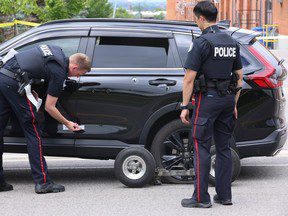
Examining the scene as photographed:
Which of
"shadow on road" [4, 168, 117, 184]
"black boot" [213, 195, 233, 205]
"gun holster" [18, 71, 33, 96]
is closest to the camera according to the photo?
"black boot" [213, 195, 233, 205]

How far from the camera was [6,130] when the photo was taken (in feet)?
27.6

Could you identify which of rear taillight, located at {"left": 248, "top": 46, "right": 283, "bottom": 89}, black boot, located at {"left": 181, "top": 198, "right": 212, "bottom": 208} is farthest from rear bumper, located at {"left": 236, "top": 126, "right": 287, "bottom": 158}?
black boot, located at {"left": 181, "top": 198, "right": 212, "bottom": 208}

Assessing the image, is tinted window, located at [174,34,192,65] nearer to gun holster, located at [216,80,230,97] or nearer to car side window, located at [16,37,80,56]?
car side window, located at [16,37,80,56]

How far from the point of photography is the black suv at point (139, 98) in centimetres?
828

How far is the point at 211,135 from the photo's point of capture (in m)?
7.28

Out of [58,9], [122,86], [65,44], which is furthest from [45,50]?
[58,9]

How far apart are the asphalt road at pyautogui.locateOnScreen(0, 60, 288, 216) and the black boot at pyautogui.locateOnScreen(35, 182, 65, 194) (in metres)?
0.08

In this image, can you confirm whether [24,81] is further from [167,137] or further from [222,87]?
[222,87]

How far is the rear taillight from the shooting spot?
8281 millimetres

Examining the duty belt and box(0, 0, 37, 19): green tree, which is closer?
the duty belt

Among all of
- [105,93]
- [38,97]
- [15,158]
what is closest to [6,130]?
[38,97]

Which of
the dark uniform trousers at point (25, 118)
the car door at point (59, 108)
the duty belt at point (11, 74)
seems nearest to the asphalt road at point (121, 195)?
the dark uniform trousers at point (25, 118)

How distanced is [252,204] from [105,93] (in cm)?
194

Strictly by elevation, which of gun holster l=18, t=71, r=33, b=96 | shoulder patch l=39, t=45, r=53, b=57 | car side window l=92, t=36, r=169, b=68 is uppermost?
shoulder patch l=39, t=45, r=53, b=57
